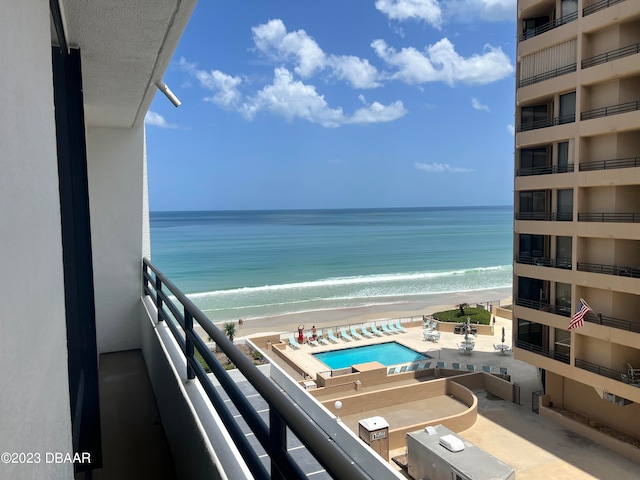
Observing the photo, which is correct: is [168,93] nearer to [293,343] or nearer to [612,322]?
[612,322]

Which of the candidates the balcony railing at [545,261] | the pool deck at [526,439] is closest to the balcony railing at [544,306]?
the balcony railing at [545,261]

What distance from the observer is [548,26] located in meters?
11.4

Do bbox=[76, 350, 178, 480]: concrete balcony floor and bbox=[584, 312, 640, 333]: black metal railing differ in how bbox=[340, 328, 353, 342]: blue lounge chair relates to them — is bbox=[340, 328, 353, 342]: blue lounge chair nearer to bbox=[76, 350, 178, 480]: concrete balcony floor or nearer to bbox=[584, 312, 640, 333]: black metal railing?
bbox=[584, 312, 640, 333]: black metal railing

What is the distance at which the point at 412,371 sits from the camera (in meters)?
14.3

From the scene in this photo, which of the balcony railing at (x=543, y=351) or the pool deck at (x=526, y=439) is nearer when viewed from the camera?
the pool deck at (x=526, y=439)

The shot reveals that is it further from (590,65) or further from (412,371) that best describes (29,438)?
(412,371)

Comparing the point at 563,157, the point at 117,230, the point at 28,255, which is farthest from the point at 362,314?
the point at 28,255

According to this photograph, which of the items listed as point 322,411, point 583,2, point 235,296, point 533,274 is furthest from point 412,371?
point 235,296

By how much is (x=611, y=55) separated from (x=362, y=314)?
1881cm

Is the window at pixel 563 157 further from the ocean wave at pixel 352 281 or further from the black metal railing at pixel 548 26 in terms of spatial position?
the ocean wave at pixel 352 281

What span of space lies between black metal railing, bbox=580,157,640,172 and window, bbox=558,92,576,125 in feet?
3.76

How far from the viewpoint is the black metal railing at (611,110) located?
980 centimetres

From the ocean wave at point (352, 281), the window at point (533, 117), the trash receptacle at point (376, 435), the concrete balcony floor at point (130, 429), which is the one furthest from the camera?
the ocean wave at point (352, 281)

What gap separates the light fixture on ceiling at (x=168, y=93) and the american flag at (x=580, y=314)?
32.8 ft
